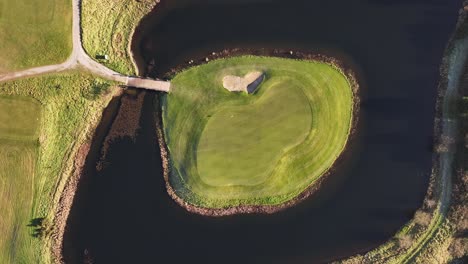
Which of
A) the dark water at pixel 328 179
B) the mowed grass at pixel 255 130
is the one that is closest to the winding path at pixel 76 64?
the dark water at pixel 328 179

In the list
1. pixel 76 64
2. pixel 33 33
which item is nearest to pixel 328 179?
pixel 76 64

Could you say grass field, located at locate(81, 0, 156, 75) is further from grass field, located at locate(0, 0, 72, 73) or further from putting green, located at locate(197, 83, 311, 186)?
putting green, located at locate(197, 83, 311, 186)

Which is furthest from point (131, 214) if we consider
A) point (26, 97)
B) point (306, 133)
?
point (306, 133)

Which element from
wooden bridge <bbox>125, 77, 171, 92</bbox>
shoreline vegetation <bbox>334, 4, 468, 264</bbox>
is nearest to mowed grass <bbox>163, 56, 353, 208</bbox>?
wooden bridge <bbox>125, 77, 171, 92</bbox>

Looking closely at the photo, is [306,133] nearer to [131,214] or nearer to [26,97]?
[131,214]

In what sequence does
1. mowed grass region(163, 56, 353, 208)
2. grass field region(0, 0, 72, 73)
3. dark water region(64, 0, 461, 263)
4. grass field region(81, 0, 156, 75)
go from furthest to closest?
dark water region(64, 0, 461, 263)
grass field region(81, 0, 156, 75)
mowed grass region(163, 56, 353, 208)
grass field region(0, 0, 72, 73)
